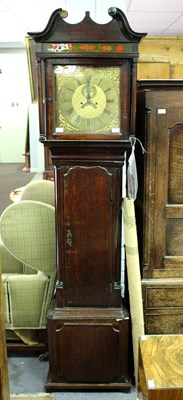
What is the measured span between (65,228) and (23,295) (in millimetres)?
595

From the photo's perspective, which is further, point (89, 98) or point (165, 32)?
point (165, 32)

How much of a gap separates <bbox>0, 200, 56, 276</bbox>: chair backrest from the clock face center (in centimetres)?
62

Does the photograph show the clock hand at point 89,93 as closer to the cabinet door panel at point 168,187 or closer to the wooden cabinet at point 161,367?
the cabinet door panel at point 168,187

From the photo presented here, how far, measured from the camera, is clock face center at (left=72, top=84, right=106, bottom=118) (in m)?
1.73

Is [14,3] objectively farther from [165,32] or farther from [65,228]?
[65,228]

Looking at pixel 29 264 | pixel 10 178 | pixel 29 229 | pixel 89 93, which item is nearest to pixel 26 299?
pixel 29 264

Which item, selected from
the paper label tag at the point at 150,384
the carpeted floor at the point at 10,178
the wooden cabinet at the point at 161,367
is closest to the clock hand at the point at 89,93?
the wooden cabinet at the point at 161,367

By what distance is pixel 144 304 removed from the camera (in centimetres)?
203

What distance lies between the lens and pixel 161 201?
75.4 inches

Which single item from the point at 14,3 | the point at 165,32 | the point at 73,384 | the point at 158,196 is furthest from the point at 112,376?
the point at 165,32

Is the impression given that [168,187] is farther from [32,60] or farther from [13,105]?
[13,105]

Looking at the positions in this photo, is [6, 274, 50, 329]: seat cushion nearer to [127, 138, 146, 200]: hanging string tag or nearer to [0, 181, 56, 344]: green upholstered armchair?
[0, 181, 56, 344]: green upholstered armchair

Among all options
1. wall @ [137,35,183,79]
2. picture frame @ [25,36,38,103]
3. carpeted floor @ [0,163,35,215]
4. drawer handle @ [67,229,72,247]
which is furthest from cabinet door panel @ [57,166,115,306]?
carpeted floor @ [0,163,35,215]

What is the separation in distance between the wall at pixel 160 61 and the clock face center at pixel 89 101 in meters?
3.11
